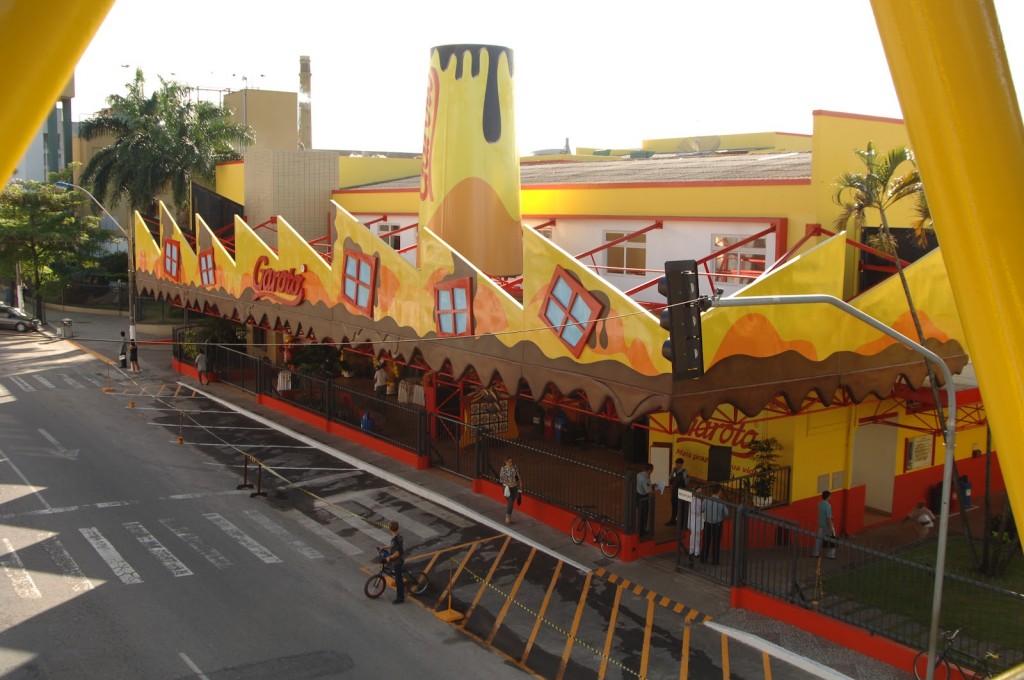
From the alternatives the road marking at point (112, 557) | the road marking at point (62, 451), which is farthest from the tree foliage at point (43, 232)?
the road marking at point (112, 557)

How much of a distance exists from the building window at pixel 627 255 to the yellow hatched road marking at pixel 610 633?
8.85 metres

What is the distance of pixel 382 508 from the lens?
22.0 metres

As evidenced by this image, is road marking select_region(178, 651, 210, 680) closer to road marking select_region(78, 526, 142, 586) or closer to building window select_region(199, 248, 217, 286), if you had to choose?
road marking select_region(78, 526, 142, 586)

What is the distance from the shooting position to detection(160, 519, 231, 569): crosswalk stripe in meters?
18.2

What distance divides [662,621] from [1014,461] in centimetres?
1439

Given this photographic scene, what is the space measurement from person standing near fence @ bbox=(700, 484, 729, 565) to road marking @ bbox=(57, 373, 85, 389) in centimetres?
2612

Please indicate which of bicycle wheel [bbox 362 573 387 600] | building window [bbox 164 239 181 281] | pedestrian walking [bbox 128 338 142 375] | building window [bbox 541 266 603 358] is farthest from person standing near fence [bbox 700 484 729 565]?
pedestrian walking [bbox 128 338 142 375]

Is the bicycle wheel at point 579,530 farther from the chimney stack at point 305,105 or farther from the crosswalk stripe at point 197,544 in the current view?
the chimney stack at point 305,105

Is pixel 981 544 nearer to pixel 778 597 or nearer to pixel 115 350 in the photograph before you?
pixel 778 597

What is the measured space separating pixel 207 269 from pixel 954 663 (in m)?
25.9

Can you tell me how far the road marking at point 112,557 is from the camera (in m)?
17.2

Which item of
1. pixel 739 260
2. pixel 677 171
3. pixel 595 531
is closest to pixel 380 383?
pixel 677 171

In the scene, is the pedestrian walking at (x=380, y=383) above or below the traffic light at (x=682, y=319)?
below

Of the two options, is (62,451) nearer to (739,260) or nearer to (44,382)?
(44,382)
